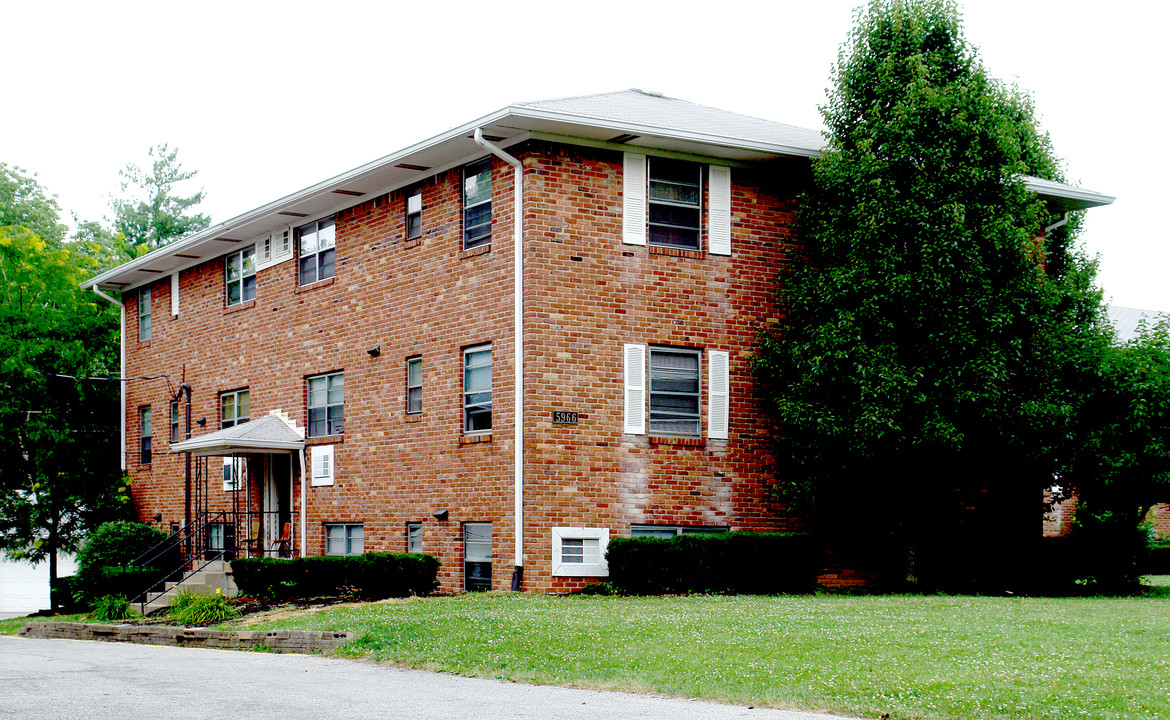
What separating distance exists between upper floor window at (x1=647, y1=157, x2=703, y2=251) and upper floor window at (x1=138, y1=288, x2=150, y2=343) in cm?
1605

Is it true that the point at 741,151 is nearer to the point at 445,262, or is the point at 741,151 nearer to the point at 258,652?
the point at 445,262

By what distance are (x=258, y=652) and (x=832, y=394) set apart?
9531 millimetres

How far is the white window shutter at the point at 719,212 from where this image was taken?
20859 millimetres

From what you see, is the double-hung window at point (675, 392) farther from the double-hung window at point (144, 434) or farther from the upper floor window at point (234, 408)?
the double-hung window at point (144, 434)

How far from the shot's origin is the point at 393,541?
2211cm

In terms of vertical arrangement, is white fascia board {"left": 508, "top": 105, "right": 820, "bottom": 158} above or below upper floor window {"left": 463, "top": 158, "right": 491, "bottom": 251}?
above

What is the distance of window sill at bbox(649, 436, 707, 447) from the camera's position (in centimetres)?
2017

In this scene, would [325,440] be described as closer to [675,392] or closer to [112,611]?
[112,611]

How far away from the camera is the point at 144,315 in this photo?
3161 cm

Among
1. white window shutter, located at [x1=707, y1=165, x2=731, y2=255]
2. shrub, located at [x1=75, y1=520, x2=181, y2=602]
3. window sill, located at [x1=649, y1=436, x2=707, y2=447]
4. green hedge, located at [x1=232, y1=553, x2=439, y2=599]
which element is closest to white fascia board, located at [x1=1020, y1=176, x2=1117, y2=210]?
white window shutter, located at [x1=707, y1=165, x2=731, y2=255]

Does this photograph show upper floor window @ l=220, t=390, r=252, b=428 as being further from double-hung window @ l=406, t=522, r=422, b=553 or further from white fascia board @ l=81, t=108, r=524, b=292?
double-hung window @ l=406, t=522, r=422, b=553

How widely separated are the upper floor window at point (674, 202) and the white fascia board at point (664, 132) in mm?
887

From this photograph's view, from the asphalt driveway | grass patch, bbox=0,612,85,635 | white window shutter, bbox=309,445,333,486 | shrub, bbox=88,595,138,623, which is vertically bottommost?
grass patch, bbox=0,612,85,635

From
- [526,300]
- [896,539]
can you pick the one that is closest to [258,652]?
[526,300]
